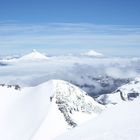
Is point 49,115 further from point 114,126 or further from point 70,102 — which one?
point 114,126

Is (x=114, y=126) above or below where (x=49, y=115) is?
above

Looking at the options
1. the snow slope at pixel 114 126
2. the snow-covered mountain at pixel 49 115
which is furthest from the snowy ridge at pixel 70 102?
the snow slope at pixel 114 126

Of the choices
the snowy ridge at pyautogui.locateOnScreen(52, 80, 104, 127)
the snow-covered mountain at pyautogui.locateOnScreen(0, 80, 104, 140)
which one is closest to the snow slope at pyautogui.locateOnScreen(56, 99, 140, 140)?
the snow-covered mountain at pyautogui.locateOnScreen(0, 80, 104, 140)

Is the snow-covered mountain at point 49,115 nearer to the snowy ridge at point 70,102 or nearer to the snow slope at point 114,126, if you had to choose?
the snowy ridge at point 70,102

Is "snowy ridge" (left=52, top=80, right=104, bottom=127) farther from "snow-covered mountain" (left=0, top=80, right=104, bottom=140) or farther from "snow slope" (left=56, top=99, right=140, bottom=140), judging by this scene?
"snow slope" (left=56, top=99, right=140, bottom=140)

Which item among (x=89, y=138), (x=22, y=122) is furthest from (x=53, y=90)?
(x=89, y=138)

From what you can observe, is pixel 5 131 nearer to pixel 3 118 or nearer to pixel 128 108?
pixel 3 118

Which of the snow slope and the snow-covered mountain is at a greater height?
the snow slope

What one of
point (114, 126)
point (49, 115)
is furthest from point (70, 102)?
point (114, 126)
